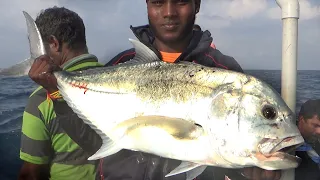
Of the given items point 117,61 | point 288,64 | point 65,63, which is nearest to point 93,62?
point 65,63

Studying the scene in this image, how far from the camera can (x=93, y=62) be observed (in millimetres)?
3445

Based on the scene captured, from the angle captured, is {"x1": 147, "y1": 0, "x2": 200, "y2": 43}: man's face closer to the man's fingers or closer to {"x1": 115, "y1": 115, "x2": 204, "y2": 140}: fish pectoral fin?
{"x1": 115, "y1": 115, "x2": 204, "y2": 140}: fish pectoral fin

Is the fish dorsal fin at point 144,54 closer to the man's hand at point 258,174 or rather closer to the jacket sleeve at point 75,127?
the jacket sleeve at point 75,127

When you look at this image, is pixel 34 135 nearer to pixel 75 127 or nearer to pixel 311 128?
pixel 75 127

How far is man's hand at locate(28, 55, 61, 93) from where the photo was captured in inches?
97.1

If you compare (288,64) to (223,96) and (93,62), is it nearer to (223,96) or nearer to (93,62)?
(223,96)

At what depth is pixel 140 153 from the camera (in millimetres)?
2605

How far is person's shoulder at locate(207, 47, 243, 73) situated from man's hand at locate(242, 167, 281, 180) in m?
0.73

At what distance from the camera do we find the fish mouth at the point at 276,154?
1858mm

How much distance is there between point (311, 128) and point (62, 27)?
3325 mm

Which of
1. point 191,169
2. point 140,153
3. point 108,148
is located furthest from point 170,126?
point 140,153

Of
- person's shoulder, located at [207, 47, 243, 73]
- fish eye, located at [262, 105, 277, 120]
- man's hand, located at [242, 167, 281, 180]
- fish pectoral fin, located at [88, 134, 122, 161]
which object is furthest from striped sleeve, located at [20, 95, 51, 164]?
fish eye, located at [262, 105, 277, 120]

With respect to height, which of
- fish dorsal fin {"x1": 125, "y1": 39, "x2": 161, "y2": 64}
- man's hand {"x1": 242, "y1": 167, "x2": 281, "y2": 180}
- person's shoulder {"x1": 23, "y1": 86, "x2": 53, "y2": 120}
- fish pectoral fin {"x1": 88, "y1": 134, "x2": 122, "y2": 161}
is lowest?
man's hand {"x1": 242, "y1": 167, "x2": 281, "y2": 180}

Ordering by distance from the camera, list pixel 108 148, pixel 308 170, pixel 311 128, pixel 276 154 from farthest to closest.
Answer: pixel 311 128 < pixel 308 170 < pixel 108 148 < pixel 276 154
